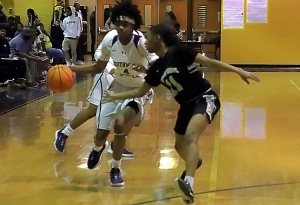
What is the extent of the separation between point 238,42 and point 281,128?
12706 millimetres

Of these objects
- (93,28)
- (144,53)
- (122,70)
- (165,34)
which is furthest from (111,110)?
(93,28)

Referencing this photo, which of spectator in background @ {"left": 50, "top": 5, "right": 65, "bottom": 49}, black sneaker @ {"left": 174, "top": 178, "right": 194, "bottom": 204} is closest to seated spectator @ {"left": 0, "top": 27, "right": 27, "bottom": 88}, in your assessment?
spectator in background @ {"left": 50, "top": 5, "right": 65, "bottom": 49}

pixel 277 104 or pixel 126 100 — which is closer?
pixel 126 100

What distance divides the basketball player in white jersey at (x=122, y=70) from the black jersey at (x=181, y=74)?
0.68m

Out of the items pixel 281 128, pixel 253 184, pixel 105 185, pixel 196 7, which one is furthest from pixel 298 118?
pixel 196 7

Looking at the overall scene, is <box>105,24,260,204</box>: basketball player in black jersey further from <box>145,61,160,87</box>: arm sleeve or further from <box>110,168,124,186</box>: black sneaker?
<box>110,168,124,186</box>: black sneaker

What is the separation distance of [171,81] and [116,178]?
52.2 inches

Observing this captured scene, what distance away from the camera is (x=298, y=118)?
9.88 m

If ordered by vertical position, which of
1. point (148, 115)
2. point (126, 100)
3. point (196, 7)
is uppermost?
point (196, 7)

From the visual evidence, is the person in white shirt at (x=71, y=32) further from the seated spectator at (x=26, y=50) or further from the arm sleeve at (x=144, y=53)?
the arm sleeve at (x=144, y=53)

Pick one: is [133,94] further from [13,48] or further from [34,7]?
[34,7]

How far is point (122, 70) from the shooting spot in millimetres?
5840

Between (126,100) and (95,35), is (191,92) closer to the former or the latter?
(126,100)

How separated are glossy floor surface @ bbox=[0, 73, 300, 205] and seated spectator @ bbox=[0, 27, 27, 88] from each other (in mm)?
2439
